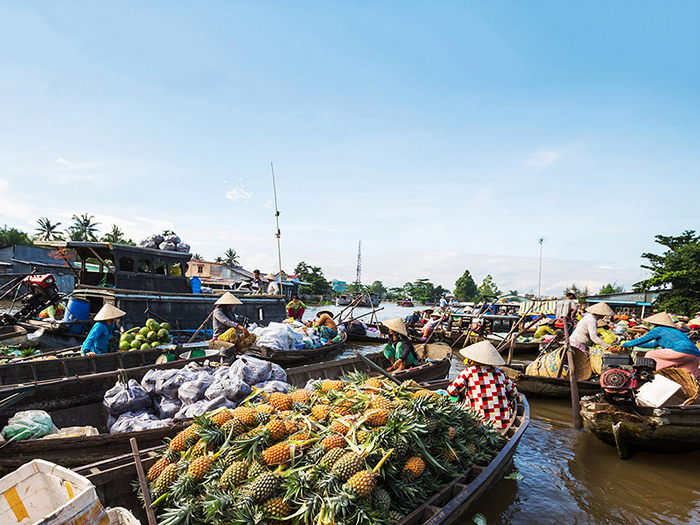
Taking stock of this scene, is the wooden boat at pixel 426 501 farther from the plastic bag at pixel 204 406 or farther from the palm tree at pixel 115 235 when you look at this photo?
the palm tree at pixel 115 235

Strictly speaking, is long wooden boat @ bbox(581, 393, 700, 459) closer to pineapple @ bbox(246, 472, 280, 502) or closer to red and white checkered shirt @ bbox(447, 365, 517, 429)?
red and white checkered shirt @ bbox(447, 365, 517, 429)

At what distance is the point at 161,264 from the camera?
14.0 m

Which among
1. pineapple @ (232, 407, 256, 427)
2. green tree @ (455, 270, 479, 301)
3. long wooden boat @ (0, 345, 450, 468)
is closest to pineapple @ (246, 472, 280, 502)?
pineapple @ (232, 407, 256, 427)

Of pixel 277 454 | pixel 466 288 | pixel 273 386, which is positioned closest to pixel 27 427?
pixel 273 386

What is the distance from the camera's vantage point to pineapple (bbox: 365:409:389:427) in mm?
3217

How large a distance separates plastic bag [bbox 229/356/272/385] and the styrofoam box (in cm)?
591

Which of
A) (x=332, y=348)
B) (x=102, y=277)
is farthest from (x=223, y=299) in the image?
(x=102, y=277)

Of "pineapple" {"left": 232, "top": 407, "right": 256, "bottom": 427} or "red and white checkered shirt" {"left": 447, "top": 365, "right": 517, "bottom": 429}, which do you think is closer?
"pineapple" {"left": 232, "top": 407, "right": 256, "bottom": 427}

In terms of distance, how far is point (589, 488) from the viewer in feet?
17.9

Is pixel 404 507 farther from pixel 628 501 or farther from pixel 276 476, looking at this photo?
pixel 628 501

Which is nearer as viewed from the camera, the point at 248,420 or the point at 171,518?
the point at 171,518

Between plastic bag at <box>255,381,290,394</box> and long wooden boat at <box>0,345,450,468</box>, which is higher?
plastic bag at <box>255,381,290,394</box>

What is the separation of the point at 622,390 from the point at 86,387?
8.27 metres

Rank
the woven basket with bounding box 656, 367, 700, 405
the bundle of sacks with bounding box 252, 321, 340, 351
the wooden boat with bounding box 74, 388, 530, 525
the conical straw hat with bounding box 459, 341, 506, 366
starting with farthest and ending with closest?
1. the bundle of sacks with bounding box 252, 321, 340, 351
2. the woven basket with bounding box 656, 367, 700, 405
3. the conical straw hat with bounding box 459, 341, 506, 366
4. the wooden boat with bounding box 74, 388, 530, 525
